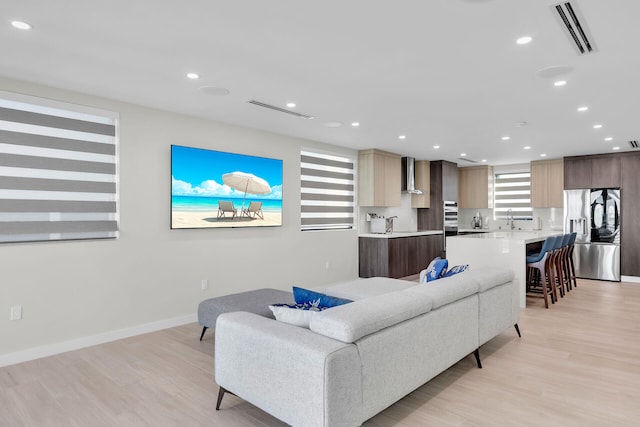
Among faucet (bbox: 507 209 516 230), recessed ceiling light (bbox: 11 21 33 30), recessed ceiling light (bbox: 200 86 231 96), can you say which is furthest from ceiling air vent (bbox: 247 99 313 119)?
faucet (bbox: 507 209 516 230)

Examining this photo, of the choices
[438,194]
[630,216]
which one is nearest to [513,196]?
[438,194]

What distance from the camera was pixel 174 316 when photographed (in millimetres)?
4539

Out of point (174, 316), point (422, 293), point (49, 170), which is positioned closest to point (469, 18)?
point (422, 293)

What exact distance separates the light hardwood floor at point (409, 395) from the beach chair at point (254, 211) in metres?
1.68

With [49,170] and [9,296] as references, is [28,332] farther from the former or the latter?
[49,170]

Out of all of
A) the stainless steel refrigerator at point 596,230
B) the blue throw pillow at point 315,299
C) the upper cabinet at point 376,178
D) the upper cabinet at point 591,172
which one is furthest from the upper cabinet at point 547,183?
the blue throw pillow at point 315,299

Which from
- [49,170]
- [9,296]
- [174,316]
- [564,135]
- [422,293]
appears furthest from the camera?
[564,135]

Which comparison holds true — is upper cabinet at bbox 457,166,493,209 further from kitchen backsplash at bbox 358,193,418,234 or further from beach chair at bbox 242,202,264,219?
beach chair at bbox 242,202,264,219

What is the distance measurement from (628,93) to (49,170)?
562 cm

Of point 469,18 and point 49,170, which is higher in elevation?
point 469,18

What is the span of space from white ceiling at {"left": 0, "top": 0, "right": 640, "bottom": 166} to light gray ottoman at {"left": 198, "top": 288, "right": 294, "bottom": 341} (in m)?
2.02

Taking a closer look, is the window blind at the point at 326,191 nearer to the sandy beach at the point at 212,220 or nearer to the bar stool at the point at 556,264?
the sandy beach at the point at 212,220

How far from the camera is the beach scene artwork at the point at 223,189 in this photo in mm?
4578

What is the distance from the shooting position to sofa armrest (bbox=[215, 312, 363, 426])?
1862 mm
